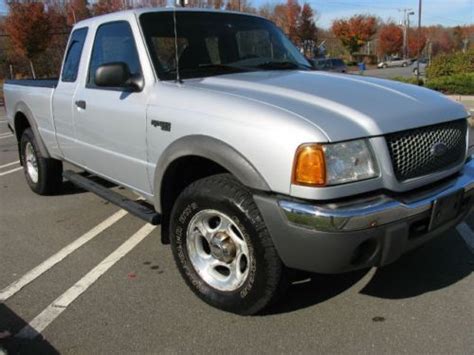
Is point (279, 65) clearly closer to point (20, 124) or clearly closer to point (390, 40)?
point (20, 124)

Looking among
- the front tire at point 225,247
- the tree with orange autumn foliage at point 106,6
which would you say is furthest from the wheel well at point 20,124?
the tree with orange autumn foliage at point 106,6

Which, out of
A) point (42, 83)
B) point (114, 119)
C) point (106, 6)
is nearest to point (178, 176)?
point (114, 119)

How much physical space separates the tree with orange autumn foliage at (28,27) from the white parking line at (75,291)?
27.2 m

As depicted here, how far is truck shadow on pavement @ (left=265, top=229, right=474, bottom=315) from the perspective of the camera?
3586 mm

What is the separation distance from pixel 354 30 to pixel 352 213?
70.0m

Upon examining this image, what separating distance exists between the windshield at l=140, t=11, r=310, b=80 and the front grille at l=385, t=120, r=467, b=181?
1.50 m

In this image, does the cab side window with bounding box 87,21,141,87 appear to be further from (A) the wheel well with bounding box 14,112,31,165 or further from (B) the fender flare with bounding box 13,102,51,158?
(A) the wheel well with bounding box 14,112,31,165

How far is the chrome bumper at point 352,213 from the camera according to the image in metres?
2.72

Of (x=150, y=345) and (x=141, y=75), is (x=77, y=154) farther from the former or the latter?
(x=150, y=345)

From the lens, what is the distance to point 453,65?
69.4ft

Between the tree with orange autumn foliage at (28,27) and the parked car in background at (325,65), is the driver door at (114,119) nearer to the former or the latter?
the parked car in background at (325,65)

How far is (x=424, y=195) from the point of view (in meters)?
3.06

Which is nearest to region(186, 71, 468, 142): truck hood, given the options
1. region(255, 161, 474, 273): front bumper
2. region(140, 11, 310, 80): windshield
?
region(140, 11, 310, 80): windshield

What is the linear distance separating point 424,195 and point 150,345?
70.7 inches
